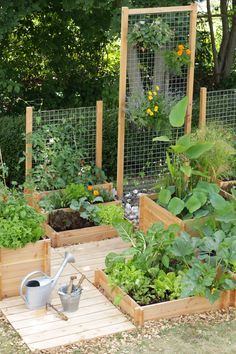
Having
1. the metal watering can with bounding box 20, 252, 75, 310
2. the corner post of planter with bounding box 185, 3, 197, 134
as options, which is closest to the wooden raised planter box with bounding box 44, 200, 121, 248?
the metal watering can with bounding box 20, 252, 75, 310

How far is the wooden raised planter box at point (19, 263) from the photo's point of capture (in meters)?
6.77

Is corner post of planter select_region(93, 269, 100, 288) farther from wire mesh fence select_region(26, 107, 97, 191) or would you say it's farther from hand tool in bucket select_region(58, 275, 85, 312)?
wire mesh fence select_region(26, 107, 97, 191)

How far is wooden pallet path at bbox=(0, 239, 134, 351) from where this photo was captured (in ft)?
20.6

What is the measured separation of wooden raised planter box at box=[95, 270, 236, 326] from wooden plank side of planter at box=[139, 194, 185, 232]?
938 mm

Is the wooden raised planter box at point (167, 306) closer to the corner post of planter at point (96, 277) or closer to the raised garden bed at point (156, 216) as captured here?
the corner post of planter at point (96, 277)

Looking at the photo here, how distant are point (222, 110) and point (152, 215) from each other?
2.10 m

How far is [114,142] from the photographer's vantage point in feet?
31.4

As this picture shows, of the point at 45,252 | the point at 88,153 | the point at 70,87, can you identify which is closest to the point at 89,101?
the point at 70,87

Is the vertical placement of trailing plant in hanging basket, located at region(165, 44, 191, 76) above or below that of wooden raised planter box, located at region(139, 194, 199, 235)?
above

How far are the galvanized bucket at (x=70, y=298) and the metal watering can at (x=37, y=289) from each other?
0.33 ft

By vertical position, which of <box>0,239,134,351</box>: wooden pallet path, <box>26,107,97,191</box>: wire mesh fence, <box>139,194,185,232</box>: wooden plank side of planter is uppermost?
<box>26,107,97,191</box>: wire mesh fence

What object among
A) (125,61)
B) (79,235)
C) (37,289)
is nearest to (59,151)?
(79,235)

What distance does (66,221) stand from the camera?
8.09m

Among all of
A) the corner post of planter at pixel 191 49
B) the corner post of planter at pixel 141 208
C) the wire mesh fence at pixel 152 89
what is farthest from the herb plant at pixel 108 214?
the corner post of planter at pixel 191 49
